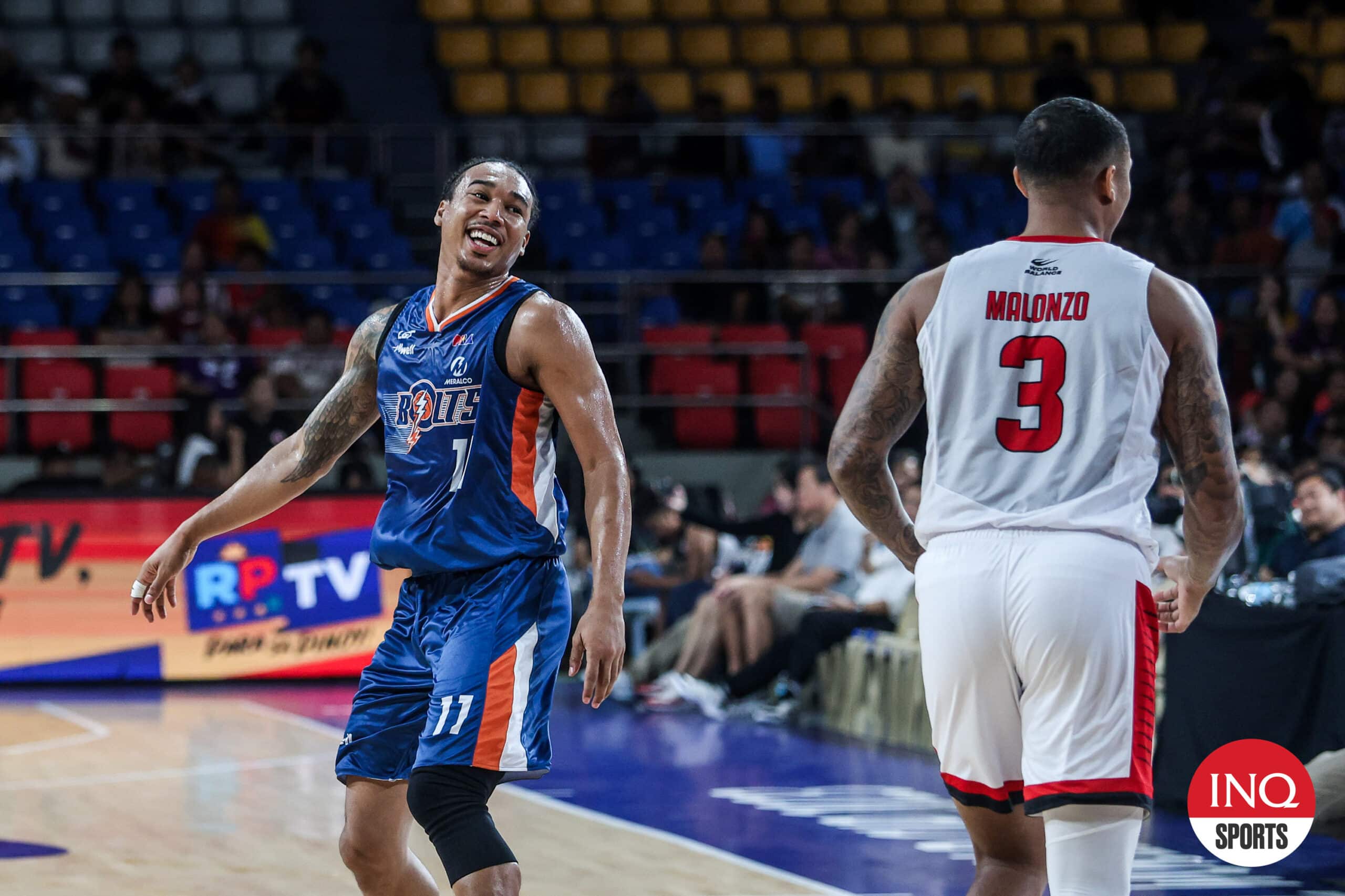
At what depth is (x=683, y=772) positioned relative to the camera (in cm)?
826

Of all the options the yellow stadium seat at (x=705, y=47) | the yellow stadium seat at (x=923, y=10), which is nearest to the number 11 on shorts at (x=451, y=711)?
the yellow stadium seat at (x=705, y=47)

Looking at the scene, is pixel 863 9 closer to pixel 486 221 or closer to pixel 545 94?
pixel 545 94

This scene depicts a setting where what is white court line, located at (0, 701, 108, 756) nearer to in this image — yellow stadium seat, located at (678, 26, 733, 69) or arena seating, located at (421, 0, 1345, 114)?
arena seating, located at (421, 0, 1345, 114)

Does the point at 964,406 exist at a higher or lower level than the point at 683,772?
higher

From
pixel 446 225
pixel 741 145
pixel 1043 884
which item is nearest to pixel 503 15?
pixel 741 145

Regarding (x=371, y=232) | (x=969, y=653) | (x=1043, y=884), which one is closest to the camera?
(x=969, y=653)

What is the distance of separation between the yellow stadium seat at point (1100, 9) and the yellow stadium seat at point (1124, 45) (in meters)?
0.31

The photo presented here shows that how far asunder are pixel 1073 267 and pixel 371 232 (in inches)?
491

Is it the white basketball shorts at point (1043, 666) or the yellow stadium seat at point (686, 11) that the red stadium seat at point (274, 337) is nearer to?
the yellow stadium seat at point (686, 11)

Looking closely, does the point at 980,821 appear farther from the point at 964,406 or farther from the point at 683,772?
the point at 683,772

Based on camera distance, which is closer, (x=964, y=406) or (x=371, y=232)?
(x=964, y=406)

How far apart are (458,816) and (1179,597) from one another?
4.85 feet

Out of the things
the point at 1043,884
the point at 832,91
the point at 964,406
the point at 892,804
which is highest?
the point at 832,91

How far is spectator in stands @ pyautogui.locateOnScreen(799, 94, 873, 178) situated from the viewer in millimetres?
16469
